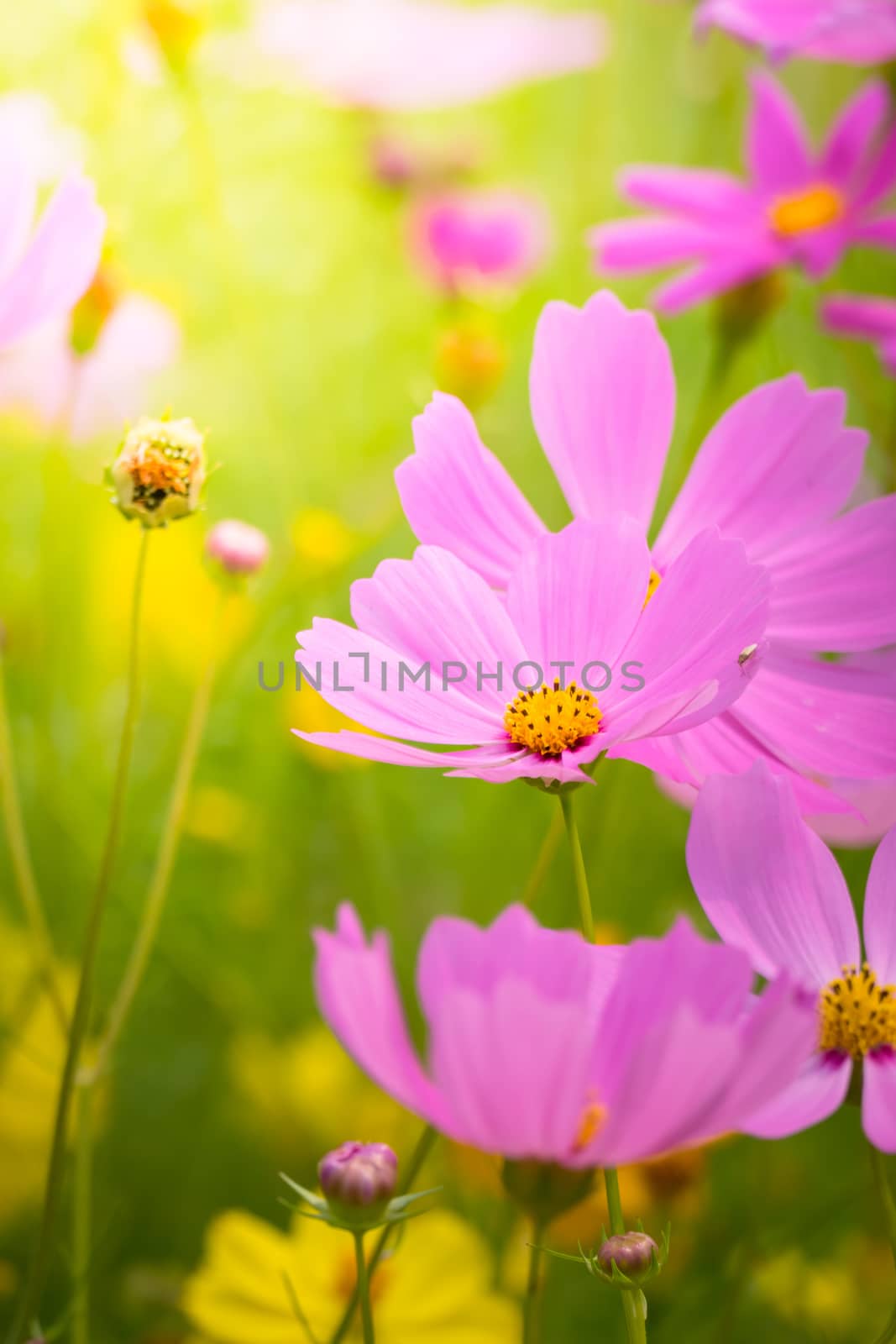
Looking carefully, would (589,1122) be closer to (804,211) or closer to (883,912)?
(883,912)

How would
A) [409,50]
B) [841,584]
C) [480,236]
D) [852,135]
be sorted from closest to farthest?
[841,584] < [852,135] < [409,50] < [480,236]

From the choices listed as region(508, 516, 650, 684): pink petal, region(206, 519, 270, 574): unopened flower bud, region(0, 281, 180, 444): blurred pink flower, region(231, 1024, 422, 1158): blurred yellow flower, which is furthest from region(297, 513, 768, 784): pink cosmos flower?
region(231, 1024, 422, 1158): blurred yellow flower

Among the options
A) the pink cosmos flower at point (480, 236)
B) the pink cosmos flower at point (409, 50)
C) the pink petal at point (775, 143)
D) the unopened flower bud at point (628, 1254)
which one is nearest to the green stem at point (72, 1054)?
the unopened flower bud at point (628, 1254)

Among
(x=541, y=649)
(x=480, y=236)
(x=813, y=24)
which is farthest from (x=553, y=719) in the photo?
(x=480, y=236)

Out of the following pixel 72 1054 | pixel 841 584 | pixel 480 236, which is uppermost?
pixel 480 236

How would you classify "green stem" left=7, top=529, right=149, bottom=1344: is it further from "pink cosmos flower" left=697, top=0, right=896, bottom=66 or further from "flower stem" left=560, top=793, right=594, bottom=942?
"pink cosmos flower" left=697, top=0, right=896, bottom=66

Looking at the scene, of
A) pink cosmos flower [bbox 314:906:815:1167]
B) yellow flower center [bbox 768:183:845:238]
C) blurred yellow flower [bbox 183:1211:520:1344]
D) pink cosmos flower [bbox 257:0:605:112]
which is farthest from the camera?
pink cosmos flower [bbox 257:0:605:112]
